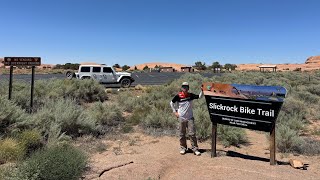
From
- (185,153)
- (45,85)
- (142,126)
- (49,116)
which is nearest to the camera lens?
(185,153)

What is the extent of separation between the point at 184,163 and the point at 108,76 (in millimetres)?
20446

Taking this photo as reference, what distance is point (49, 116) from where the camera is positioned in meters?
9.66

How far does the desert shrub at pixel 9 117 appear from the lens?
837 cm

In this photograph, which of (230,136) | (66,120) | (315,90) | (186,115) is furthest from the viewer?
(315,90)

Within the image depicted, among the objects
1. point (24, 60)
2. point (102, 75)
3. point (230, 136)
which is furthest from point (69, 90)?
point (230, 136)

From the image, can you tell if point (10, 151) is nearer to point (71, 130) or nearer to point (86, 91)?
point (71, 130)

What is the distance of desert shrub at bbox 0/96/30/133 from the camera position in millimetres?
8367

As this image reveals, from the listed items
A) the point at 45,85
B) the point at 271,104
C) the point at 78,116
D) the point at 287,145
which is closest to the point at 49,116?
the point at 78,116

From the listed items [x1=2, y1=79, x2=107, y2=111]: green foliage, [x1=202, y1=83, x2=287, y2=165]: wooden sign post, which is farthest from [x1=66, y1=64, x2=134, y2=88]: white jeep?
[x1=202, y1=83, x2=287, y2=165]: wooden sign post

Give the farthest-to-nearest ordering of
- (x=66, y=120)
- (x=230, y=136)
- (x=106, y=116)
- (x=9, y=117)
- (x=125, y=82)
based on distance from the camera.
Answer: (x=125, y=82), (x=106, y=116), (x=66, y=120), (x=230, y=136), (x=9, y=117)

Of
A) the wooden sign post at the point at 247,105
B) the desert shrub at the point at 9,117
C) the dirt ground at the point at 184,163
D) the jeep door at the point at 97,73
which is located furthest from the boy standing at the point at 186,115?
the jeep door at the point at 97,73

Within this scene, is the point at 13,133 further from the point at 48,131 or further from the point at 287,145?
the point at 287,145

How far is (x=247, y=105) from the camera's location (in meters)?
7.45

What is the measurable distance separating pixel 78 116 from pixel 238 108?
4.92 metres
